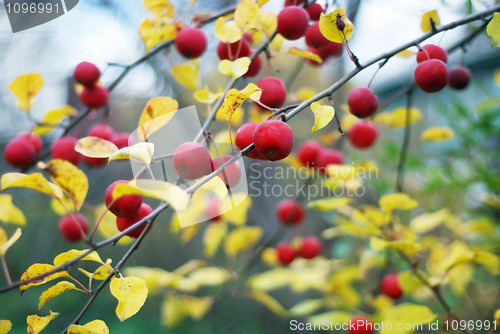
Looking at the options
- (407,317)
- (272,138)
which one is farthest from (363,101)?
(407,317)

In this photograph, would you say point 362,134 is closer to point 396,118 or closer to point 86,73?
point 396,118

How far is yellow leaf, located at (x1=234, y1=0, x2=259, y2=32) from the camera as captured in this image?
0.66m

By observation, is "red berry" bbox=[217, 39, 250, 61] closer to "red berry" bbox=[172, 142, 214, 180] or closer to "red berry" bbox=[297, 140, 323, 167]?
"red berry" bbox=[172, 142, 214, 180]

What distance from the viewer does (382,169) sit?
192 centimetres

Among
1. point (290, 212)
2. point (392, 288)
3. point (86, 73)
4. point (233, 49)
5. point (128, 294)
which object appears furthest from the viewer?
point (290, 212)

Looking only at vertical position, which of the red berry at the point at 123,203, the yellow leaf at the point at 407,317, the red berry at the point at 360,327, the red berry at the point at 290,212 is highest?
the red berry at the point at 123,203

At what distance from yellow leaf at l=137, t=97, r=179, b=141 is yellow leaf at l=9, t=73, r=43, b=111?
381 mm

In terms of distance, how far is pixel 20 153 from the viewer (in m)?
0.89

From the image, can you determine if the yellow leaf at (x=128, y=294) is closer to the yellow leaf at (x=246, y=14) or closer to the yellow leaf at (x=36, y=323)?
the yellow leaf at (x=36, y=323)

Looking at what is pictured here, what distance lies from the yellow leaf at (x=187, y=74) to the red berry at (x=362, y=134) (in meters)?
0.53

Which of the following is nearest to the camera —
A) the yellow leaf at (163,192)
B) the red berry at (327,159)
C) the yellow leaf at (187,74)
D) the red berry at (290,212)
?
the yellow leaf at (163,192)

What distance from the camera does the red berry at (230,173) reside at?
0.58 meters

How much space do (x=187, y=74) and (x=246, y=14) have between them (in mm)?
237

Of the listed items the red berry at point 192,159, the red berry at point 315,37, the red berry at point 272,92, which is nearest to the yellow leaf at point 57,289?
the red berry at point 192,159
